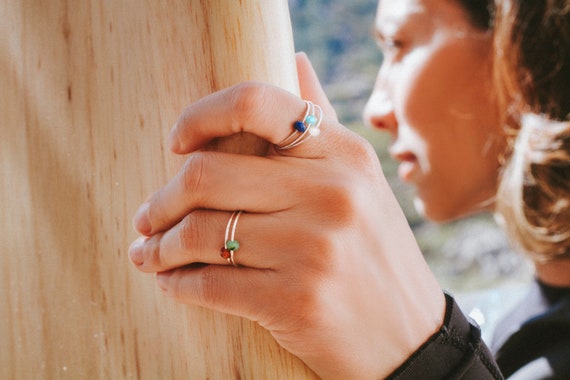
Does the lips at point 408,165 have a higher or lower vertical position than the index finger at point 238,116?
lower

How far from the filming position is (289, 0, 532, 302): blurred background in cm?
261

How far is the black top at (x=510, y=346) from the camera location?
0.43 meters

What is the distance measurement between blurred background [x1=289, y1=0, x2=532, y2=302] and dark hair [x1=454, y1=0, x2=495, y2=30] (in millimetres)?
1458

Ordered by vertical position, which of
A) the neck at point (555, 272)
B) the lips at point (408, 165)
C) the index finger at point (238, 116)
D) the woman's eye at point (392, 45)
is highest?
the index finger at point (238, 116)

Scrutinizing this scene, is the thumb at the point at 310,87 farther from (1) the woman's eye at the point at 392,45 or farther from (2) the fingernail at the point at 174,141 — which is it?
(1) the woman's eye at the point at 392,45

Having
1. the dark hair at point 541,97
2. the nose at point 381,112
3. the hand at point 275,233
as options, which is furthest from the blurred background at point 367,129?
the hand at point 275,233

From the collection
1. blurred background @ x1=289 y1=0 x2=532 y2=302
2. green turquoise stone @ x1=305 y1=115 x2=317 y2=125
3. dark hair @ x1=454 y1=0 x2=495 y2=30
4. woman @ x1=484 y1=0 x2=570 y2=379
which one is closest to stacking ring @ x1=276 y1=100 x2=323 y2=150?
green turquoise stone @ x1=305 y1=115 x2=317 y2=125

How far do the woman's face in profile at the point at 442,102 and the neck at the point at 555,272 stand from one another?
18cm

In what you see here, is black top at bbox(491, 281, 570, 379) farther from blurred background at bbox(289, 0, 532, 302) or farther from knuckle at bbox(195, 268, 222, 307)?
blurred background at bbox(289, 0, 532, 302)

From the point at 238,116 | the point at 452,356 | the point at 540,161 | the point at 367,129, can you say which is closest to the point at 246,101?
the point at 238,116

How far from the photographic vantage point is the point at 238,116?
1.13 ft

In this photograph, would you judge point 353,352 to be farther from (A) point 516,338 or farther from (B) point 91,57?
(A) point 516,338

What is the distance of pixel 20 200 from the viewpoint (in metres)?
0.39

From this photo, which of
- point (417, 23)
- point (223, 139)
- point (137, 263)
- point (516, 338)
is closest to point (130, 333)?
point (137, 263)
